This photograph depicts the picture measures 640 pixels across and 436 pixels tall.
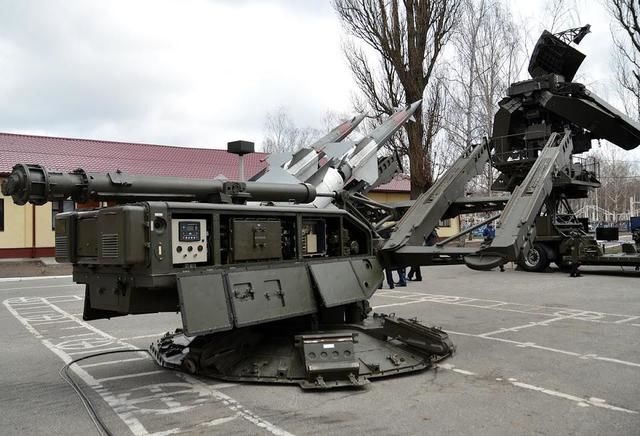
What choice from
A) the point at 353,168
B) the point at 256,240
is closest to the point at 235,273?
the point at 256,240

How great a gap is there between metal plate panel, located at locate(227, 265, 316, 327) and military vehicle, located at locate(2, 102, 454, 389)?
11 millimetres

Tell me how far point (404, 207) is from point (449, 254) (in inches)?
97.7

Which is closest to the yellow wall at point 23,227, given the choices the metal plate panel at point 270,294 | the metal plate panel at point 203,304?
the metal plate panel at point 270,294

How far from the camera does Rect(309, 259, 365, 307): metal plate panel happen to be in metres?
6.12

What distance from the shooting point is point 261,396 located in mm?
5270

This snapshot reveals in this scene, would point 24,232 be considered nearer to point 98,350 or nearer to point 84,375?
point 98,350

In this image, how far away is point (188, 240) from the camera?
5227 millimetres

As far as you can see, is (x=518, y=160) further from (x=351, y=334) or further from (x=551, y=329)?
(x=351, y=334)

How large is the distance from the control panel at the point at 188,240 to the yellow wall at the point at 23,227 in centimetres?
2001

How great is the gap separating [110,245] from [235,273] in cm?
117

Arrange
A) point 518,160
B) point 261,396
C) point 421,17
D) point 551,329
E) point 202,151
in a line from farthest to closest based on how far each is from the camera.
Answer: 1. point 202,151
2. point 421,17
3. point 518,160
4. point 551,329
5. point 261,396

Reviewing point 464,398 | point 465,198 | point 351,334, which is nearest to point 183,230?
point 351,334

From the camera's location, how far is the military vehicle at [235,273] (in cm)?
504

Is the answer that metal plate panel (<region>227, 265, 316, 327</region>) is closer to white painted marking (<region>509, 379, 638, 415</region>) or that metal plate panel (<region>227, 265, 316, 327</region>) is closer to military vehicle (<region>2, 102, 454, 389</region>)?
military vehicle (<region>2, 102, 454, 389</region>)
